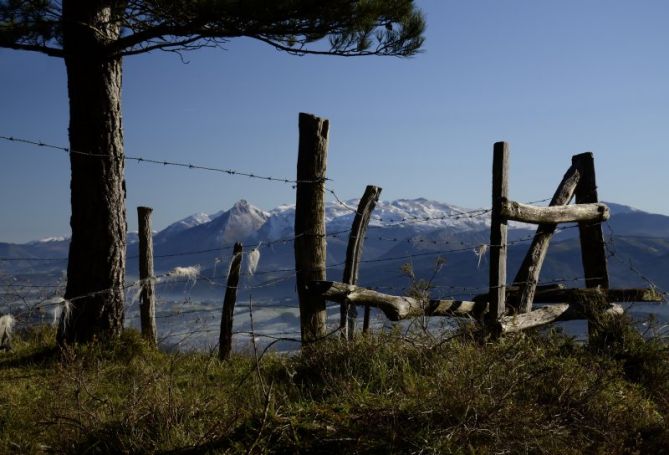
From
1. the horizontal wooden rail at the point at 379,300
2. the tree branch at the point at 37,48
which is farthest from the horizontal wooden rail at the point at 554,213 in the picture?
the tree branch at the point at 37,48

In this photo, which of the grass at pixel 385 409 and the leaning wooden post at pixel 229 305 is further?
the leaning wooden post at pixel 229 305

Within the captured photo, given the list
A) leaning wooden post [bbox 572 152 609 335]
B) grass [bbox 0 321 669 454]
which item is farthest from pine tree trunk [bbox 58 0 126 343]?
leaning wooden post [bbox 572 152 609 335]

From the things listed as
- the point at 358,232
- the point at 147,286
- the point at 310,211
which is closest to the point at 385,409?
the point at 310,211

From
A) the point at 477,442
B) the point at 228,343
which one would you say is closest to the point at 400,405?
the point at 477,442

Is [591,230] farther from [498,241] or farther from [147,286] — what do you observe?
[147,286]

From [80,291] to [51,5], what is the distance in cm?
418

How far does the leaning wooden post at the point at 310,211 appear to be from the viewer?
23.1 feet

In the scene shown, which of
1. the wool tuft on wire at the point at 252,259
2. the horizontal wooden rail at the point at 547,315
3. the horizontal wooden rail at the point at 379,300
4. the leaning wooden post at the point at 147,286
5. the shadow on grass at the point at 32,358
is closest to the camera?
the horizontal wooden rail at the point at 379,300

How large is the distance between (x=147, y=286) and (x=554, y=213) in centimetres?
566

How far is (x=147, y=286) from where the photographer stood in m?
9.47

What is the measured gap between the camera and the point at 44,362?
27.1 ft

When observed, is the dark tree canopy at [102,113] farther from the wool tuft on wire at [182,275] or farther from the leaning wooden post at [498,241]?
the leaning wooden post at [498,241]

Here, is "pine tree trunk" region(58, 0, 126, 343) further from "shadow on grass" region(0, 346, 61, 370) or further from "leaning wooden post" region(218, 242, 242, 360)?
"leaning wooden post" region(218, 242, 242, 360)

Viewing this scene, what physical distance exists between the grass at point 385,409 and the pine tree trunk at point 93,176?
2314 millimetres
